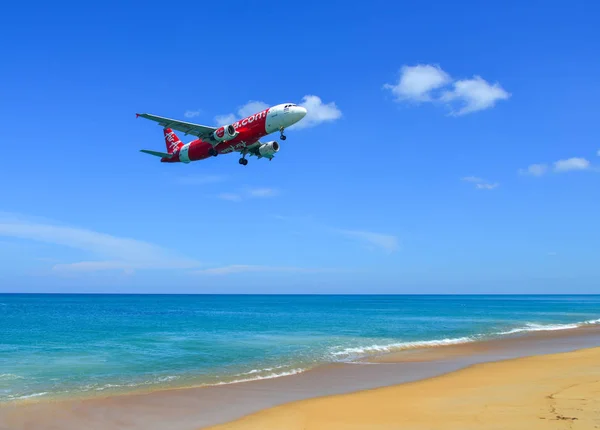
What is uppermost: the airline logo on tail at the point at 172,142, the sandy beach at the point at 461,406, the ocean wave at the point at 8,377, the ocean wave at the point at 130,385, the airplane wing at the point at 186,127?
the airline logo on tail at the point at 172,142

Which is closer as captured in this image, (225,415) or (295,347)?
(225,415)

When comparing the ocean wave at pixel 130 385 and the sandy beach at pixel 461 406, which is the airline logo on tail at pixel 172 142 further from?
the sandy beach at pixel 461 406

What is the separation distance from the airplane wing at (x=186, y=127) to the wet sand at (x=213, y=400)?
1800cm

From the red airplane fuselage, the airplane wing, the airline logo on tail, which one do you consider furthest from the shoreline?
the airline logo on tail

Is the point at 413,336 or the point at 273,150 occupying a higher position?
the point at 273,150

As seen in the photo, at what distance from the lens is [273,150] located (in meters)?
36.3

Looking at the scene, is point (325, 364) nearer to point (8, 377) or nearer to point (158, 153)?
point (8, 377)

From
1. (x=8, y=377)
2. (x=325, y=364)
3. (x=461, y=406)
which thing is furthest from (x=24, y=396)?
(x=461, y=406)

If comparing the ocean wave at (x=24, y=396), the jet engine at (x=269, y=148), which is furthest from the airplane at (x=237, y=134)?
the ocean wave at (x=24, y=396)

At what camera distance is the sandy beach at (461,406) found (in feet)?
40.6

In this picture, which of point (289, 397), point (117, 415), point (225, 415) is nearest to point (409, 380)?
point (289, 397)

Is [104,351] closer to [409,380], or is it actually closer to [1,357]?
[1,357]

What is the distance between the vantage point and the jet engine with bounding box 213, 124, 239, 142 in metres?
33.3

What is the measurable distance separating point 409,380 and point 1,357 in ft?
74.0
